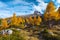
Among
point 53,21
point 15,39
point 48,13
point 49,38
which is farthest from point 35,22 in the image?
point 15,39

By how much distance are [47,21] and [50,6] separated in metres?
13.5

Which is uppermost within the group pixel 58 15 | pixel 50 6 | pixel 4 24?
pixel 50 6

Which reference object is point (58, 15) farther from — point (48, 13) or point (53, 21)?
point (48, 13)

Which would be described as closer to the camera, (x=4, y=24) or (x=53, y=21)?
(x=53, y=21)

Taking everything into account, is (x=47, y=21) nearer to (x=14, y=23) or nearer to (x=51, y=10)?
(x=51, y=10)

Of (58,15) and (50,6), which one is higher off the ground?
(50,6)

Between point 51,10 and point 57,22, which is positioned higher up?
point 51,10

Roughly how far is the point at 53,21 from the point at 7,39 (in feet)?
165

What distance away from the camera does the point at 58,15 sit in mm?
63812

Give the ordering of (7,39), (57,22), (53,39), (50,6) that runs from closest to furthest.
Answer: (7,39), (53,39), (50,6), (57,22)

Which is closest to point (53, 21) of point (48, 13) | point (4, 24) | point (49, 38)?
point (48, 13)

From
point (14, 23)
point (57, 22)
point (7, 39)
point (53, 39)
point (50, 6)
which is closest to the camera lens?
point (7, 39)

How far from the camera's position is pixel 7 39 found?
50.8 ft

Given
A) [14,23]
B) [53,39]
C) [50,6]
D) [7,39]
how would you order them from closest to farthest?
[7,39]
[53,39]
[50,6]
[14,23]
